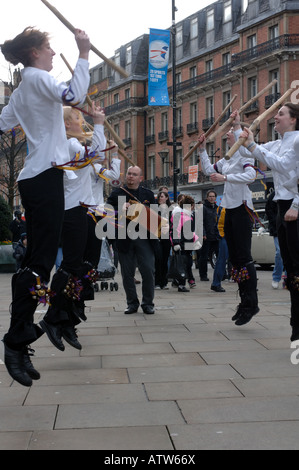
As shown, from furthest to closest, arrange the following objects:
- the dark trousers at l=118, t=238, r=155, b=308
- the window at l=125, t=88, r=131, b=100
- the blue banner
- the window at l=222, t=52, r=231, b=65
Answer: the window at l=125, t=88, r=131, b=100 < the window at l=222, t=52, r=231, b=65 < the blue banner < the dark trousers at l=118, t=238, r=155, b=308

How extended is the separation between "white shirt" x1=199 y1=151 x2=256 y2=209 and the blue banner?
399 inches

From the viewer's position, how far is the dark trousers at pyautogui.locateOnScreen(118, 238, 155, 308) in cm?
847

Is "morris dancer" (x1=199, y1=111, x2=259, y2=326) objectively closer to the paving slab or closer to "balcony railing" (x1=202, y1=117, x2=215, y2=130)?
the paving slab

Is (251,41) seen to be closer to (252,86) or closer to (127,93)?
(252,86)

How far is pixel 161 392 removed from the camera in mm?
4059

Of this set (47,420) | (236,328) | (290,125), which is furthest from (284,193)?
(47,420)

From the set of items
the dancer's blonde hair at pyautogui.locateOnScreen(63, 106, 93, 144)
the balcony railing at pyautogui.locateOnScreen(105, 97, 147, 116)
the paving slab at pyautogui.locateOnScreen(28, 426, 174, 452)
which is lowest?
the paving slab at pyautogui.locateOnScreen(28, 426, 174, 452)

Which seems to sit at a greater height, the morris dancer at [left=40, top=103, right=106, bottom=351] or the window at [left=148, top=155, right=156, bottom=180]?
the window at [left=148, top=155, right=156, bottom=180]

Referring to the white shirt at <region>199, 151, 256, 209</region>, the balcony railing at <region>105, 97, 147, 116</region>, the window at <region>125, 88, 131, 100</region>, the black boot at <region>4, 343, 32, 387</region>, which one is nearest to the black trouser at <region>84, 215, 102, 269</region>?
the white shirt at <region>199, 151, 256, 209</region>

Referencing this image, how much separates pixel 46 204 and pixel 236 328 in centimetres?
329

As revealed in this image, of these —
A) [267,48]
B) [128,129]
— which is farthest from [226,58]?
[128,129]

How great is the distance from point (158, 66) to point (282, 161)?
44.5 feet

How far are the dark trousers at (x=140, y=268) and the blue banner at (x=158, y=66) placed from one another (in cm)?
924

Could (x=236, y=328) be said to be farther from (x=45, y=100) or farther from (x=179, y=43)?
(x=179, y=43)
